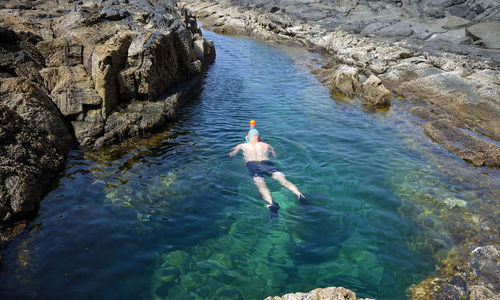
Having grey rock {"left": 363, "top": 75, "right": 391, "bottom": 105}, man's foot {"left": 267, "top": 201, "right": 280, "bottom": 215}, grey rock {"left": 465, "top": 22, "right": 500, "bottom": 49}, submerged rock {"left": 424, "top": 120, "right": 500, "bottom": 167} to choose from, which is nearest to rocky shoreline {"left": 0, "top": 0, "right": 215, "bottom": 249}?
man's foot {"left": 267, "top": 201, "right": 280, "bottom": 215}

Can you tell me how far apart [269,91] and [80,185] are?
1325 centimetres

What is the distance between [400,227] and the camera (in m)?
7.58

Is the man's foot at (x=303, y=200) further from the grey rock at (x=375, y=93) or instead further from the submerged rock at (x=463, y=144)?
the grey rock at (x=375, y=93)

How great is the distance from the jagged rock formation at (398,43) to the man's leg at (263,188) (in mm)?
8560

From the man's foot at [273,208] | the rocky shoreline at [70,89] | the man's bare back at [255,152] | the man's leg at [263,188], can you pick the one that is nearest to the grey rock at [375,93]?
the man's bare back at [255,152]

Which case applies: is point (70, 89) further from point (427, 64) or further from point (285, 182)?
point (427, 64)

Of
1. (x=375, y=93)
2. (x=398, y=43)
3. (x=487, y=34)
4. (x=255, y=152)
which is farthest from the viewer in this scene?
(x=398, y=43)

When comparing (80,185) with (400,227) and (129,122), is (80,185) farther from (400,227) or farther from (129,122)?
(400,227)

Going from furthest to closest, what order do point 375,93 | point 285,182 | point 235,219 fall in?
point 375,93, point 285,182, point 235,219

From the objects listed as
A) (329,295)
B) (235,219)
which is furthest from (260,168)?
(329,295)

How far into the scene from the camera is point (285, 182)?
8750 mm

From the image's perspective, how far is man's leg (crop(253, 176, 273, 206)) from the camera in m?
8.06

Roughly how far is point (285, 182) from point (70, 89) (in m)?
8.08

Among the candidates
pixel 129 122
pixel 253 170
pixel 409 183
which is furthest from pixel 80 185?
pixel 409 183
